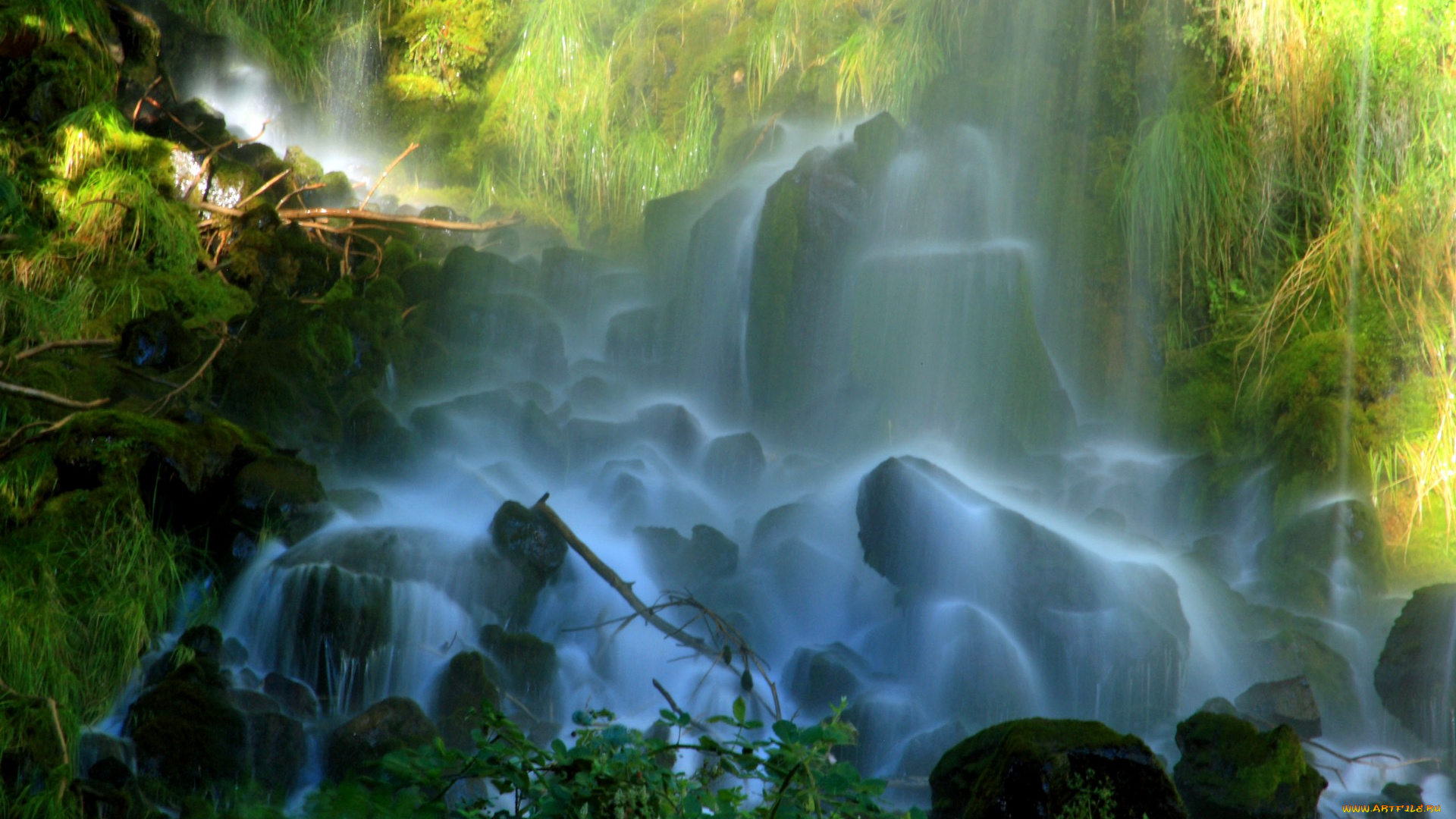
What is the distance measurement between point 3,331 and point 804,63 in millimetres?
5858

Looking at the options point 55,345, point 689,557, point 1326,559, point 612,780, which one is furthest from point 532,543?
point 1326,559

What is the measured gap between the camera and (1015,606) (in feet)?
15.2

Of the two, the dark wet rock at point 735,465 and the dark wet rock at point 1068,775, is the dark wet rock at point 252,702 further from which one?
the dark wet rock at point 735,465

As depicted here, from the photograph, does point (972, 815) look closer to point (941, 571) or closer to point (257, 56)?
point (941, 571)

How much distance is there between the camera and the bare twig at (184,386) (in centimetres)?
497

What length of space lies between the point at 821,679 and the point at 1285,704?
5.88 ft

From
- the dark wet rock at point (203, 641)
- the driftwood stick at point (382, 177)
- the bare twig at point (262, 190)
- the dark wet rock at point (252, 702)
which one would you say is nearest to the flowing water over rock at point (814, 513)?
the dark wet rock at point (203, 641)

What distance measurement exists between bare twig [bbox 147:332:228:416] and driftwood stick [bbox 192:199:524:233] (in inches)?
62.1

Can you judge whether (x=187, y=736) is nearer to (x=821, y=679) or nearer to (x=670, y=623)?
(x=670, y=623)

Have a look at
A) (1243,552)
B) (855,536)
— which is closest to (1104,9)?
(1243,552)

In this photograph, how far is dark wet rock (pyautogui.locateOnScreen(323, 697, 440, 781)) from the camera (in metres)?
3.49

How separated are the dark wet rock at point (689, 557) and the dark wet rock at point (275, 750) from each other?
5.93ft

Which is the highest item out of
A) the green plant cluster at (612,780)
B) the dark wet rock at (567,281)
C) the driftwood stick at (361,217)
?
the driftwood stick at (361,217)

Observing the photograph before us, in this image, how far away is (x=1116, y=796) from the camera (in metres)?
2.66
